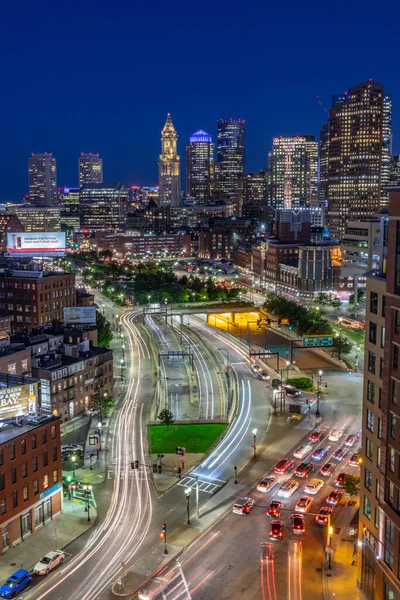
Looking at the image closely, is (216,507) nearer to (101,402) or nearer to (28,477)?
(28,477)

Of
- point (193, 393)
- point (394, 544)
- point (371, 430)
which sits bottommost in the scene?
point (193, 393)

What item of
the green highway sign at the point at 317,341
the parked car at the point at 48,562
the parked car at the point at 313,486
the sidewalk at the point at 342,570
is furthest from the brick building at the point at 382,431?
the green highway sign at the point at 317,341

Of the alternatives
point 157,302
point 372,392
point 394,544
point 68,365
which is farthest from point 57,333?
point 157,302

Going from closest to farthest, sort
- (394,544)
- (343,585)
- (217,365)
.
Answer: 1. (394,544)
2. (343,585)
3. (217,365)

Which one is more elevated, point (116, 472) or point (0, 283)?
point (0, 283)

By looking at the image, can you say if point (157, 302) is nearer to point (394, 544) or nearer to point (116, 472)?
point (116, 472)

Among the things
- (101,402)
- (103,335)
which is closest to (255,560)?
(101,402)

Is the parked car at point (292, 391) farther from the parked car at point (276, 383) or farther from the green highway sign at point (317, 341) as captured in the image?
the green highway sign at point (317, 341)
